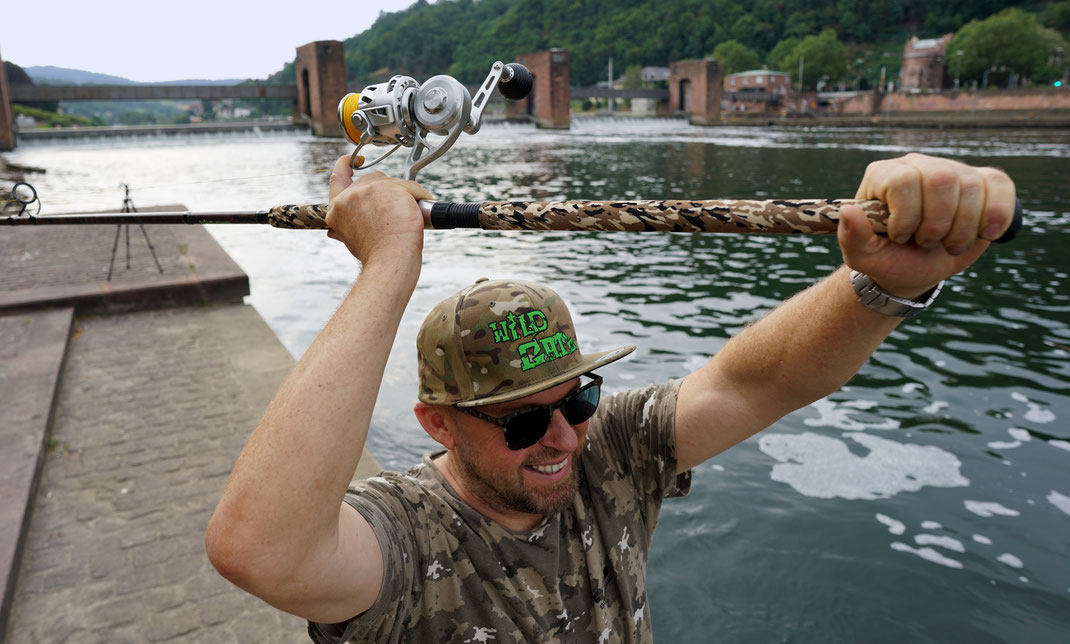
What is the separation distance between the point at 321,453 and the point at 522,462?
685 millimetres

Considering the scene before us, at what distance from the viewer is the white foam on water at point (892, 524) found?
5.51 m

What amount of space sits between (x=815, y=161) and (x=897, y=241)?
32.5m

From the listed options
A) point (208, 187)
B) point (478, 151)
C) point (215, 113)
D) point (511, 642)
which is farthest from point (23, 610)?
point (215, 113)

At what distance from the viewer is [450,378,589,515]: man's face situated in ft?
6.67

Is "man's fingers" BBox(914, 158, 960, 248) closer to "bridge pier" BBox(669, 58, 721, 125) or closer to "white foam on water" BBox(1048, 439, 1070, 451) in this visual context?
"white foam on water" BBox(1048, 439, 1070, 451)

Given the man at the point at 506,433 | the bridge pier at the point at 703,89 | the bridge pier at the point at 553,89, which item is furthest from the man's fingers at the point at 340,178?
the bridge pier at the point at 703,89

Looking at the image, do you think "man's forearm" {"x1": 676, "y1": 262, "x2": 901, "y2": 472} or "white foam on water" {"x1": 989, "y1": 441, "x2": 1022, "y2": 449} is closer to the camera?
"man's forearm" {"x1": 676, "y1": 262, "x2": 901, "y2": 472}

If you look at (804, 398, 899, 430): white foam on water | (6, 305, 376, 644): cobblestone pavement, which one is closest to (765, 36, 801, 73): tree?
(804, 398, 899, 430): white foam on water

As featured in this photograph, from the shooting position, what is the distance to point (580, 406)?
209 cm

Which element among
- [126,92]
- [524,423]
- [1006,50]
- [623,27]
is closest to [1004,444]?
[524,423]

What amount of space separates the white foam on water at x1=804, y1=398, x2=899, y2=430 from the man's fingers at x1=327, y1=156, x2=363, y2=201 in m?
5.77

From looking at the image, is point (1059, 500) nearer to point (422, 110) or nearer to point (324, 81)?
point (422, 110)

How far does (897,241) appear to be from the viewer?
1.35 meters

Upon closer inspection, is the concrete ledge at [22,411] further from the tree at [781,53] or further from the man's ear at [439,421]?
the tree at [781,53]
